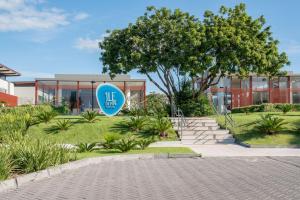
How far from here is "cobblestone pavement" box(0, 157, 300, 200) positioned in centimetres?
744

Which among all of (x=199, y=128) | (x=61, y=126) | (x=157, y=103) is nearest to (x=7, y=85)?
(x=157, y=103)

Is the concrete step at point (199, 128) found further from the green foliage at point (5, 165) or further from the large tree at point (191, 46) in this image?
the green foliage at point (5, 165)

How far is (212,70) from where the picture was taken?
27.0 m

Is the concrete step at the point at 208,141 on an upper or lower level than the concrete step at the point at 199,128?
lower

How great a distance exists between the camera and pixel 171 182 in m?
8.78

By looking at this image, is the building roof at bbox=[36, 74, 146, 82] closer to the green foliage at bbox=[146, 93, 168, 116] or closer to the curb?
the green foliage at bbox=[146, 93, 168, 116]

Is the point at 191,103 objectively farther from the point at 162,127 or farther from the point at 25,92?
the point at 25,92

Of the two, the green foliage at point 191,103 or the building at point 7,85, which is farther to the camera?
the building at point 7,85

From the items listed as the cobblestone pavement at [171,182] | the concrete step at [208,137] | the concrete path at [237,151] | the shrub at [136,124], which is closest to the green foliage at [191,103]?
the concrete step at [208,137]

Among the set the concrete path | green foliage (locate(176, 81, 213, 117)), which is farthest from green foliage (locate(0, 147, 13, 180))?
green foliage (locate(176, 81, 213, 117))

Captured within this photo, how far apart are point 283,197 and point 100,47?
23.6 metres

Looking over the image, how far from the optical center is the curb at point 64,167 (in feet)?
26.6

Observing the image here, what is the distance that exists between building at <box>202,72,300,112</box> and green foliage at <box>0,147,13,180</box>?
126 ft

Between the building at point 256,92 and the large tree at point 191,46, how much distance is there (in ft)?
60.6
